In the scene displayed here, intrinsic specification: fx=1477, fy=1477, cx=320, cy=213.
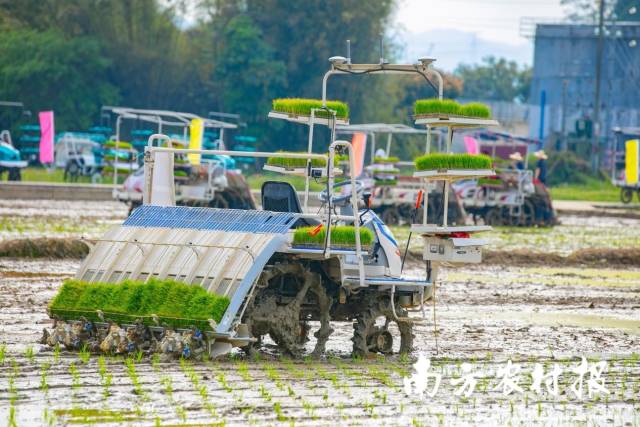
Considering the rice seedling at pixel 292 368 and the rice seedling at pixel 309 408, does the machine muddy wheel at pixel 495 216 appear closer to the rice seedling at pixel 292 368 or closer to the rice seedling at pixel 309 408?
the rice seedling at pixel 292 368

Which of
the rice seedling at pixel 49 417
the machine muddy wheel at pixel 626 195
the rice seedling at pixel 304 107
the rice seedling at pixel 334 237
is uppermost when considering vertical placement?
the rice seedling at pixel 304 107

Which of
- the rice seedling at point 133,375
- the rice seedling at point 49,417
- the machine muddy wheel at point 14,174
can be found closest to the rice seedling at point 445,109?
the rice seedling at point 133,375

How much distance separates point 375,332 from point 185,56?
56.2m

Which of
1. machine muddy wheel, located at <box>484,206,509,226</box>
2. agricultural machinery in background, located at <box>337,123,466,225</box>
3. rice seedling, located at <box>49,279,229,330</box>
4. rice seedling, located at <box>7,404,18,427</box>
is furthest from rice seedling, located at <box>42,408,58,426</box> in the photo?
machine muddy wheel, located at <box>484,206,509,226</box>

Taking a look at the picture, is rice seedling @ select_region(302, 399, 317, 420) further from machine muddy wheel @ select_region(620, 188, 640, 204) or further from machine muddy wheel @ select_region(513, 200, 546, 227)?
machine muddy wheel @ select_region(620, 188, 640, 204)

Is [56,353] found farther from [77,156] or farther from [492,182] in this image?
[77,156]

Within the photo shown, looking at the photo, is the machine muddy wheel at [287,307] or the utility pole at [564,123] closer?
the machine muddy wheel at [287,307]

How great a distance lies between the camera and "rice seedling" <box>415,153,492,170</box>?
509 inches

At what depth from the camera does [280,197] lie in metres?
13.7

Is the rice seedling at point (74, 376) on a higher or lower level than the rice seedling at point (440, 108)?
lower

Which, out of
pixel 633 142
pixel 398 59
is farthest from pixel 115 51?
pixel 633 142

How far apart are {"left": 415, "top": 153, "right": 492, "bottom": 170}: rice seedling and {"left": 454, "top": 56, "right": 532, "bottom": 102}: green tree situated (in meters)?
93.9

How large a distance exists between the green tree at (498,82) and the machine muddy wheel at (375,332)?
3682 inches

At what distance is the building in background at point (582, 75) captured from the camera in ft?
243
